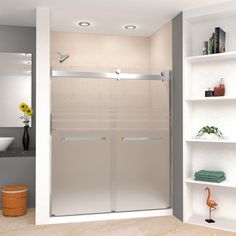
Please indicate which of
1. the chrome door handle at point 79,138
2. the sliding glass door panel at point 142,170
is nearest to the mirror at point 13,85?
the chrome door handle at point 79,138

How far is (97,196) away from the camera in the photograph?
3766 mm

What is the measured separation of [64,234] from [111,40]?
9.48ft

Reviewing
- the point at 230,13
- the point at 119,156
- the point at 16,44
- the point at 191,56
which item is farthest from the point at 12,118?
the point at 230,13

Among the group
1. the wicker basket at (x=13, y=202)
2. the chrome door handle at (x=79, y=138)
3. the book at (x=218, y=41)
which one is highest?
the book at (x=218, y=41)

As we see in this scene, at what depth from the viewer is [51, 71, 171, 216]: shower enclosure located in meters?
3.69

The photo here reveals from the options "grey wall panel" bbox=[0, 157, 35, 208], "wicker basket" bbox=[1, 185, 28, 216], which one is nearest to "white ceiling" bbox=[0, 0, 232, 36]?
"grey wall panel" bbox=[0, 157, 35, 208]

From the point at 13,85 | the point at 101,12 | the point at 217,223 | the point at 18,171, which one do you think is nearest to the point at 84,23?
the point at 101,12

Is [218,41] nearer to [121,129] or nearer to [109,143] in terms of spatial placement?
[121,129]

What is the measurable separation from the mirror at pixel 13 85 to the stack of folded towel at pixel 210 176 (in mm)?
2358

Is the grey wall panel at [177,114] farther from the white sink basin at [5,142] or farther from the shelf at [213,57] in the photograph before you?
the white sink basin at [5,142]

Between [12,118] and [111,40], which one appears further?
[111,40]

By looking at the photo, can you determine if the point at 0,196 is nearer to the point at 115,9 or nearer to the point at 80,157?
the point at 80,157

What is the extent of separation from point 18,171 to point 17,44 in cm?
170

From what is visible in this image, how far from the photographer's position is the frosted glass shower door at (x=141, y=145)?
3.83 m
